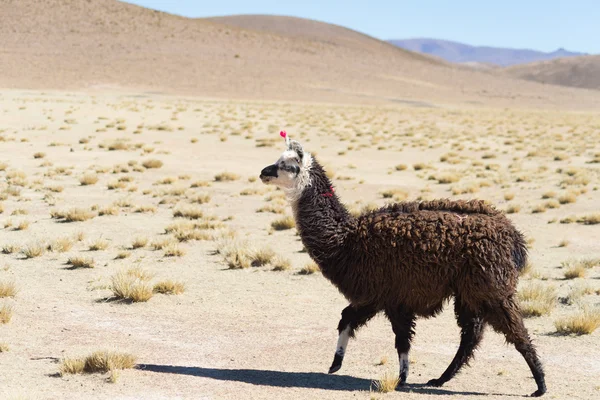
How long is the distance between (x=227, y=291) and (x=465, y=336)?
3.95 meters

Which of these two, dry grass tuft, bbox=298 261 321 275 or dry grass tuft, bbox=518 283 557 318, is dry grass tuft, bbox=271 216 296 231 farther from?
dry grass tuft, bbox=518 283 557 318

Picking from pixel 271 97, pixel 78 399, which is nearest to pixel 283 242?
pixel 78 399

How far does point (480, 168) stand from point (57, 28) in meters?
74.0

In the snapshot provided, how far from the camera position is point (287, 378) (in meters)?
6.40

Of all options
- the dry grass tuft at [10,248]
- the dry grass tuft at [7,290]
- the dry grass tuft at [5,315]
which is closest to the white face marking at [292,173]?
the dry grass tuft at [5,315]

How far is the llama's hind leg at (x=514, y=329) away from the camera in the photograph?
585 centimetres

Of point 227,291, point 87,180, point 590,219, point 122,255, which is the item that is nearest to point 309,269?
point 227,291

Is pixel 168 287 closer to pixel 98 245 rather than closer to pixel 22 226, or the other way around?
pixel 98 245

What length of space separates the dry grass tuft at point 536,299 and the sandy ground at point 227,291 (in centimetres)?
15

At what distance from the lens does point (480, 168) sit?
2458 cm

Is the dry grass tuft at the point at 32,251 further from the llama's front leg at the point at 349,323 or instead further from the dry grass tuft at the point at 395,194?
the dry grass tuft at the point at 395,194

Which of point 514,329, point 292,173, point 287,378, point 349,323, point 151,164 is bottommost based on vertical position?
point 151,164

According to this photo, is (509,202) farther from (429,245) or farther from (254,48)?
(254,48)

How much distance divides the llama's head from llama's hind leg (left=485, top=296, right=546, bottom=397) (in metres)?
1.83
